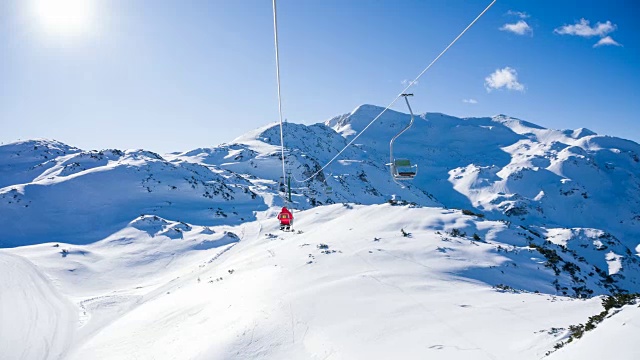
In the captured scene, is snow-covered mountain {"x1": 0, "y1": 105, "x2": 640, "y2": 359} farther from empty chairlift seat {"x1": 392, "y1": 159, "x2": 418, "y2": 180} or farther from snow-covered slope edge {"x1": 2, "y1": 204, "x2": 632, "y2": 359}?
empty chairlift seat {"x1": 392, "y1": 159, "x2": 418, "y2": 180}

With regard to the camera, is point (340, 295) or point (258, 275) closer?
point (340, 295)

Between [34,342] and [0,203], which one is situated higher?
[0,203]

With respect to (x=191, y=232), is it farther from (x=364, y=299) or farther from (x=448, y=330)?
(x=448, y=330)

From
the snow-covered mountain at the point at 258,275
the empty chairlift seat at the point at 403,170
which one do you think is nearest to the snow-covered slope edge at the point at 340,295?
the snow-covered mountain at the point at 258,275

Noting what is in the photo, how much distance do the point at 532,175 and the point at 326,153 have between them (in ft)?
350

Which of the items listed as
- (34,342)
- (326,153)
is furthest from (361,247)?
(326,153)

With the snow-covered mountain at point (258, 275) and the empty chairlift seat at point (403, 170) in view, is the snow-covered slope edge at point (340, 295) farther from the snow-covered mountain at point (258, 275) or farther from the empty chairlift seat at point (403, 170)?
the empty chairlift seat at point (403, 170)

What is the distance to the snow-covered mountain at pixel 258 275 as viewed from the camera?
12.3 metres

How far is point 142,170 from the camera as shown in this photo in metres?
71.6

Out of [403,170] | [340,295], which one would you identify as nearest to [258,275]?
[340,295]

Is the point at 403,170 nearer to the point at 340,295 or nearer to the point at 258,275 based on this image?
the point at 340,295

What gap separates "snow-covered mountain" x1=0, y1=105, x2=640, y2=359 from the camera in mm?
12312

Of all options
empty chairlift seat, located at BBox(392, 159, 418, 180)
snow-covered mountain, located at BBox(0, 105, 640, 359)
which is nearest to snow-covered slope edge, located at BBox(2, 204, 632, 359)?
snow-covered mountain, located at BBox(0, 105, 640, 359)

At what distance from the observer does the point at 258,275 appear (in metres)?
22.8
